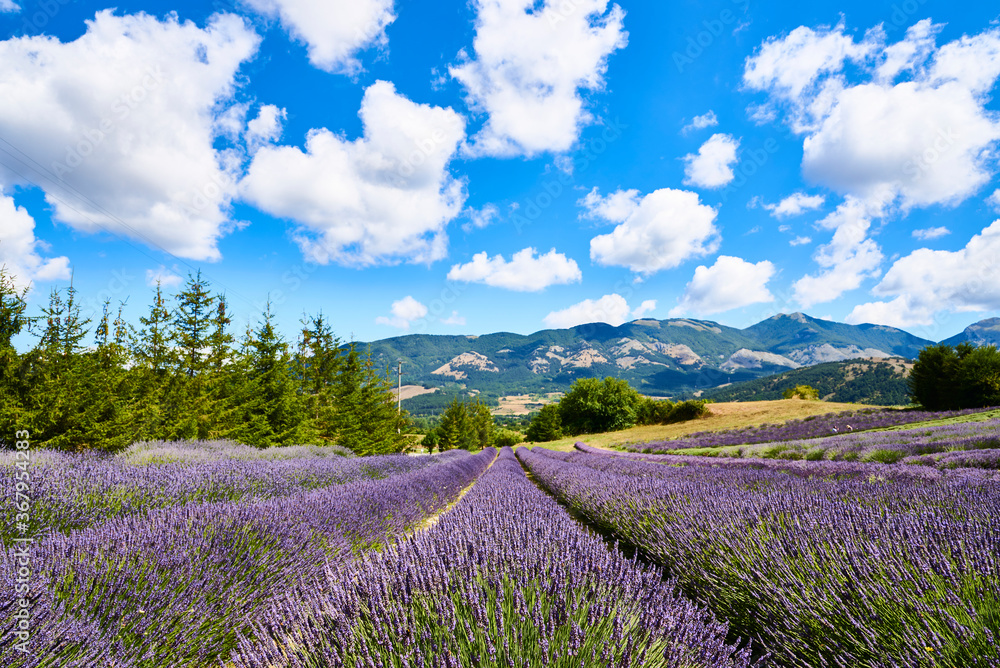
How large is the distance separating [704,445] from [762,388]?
158953 mm

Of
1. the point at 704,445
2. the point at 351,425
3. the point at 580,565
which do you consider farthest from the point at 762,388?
the point at 580,565

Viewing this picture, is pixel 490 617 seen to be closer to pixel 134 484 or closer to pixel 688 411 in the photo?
pixel 134 484

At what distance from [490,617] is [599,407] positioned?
163 feet

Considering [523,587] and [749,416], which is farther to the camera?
[749,416]

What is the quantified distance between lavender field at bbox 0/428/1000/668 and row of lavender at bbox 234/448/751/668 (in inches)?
0.4

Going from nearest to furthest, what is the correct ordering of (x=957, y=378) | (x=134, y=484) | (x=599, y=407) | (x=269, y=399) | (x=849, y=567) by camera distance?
(x=849, y=567), (x=134, y=484), (x=269, y=399), (x=957, y=378), (x=599, y=407)

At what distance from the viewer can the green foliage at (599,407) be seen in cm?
4900

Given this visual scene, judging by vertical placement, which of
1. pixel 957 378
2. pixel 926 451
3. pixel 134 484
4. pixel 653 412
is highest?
pixel 134 484

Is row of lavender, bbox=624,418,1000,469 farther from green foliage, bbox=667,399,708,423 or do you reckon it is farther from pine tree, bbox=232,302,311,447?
green foliage, bbox=667,399,708,423

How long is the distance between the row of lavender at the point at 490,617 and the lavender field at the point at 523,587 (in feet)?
0.04

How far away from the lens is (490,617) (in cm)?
157

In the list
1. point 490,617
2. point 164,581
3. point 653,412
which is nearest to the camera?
point 490,617

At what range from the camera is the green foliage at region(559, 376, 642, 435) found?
49.0m

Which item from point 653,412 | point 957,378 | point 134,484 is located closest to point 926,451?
point 134,484
